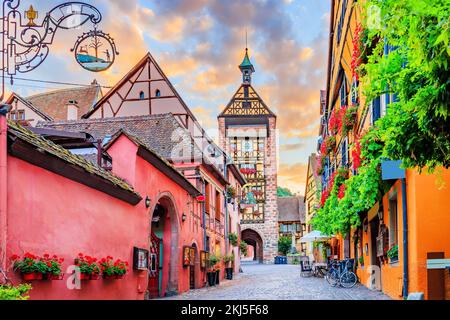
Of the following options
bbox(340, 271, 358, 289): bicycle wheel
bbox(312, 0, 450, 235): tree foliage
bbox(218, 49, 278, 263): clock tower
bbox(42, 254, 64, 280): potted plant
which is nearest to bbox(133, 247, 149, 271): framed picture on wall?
bbox(42, 254, 64, 280): potted plant

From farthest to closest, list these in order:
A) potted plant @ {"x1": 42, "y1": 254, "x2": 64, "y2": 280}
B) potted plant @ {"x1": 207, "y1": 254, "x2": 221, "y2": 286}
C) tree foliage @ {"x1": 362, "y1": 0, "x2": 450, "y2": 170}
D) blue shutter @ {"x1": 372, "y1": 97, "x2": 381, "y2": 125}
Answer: potted plant @ {"x1": 207, "y1": 254, "x2": 221, "y2": 286}
blue shutter @ {"x1": 372, "y1": 97, "x2": 381, "y2": 125}
potted plant @ {"x1": 42, "y1": 254, "x2": 64, "y2": 280}
tree foliage @ {"x1": 362, "y1": 0, "x2": 450, "y2": 170}

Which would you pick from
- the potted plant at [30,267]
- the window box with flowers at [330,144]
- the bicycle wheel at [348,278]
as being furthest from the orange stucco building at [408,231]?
the window box with flowers at [330,144]

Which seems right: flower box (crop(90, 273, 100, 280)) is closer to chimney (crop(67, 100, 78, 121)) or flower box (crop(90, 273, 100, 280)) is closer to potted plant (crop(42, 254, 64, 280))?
potted plant (crop(42, 254, 64, 280))

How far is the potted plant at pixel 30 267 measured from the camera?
6.66 m

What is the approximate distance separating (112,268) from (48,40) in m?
3.68

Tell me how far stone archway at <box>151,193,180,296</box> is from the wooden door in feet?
0.62

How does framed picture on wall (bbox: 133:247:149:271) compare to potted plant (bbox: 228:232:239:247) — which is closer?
framed picture on wall (bbox: 133:247:149:271)

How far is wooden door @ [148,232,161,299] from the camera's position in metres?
14.6

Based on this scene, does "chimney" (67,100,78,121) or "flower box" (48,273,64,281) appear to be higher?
"chimney" (67,100,78,121)

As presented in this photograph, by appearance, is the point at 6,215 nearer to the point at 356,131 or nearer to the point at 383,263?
the point at 383,263

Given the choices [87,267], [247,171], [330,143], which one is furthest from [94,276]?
[247,171]

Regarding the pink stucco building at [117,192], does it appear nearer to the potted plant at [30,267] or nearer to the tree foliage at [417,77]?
A: the potted plant at [30,267]

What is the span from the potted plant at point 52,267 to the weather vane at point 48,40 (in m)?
2.40

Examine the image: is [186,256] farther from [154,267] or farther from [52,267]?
[52,267]
